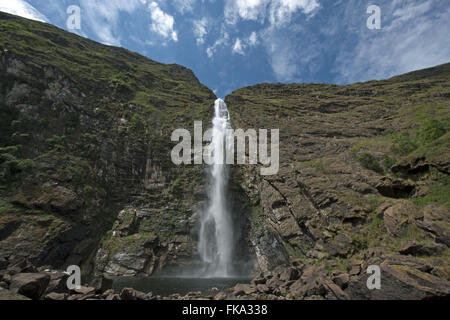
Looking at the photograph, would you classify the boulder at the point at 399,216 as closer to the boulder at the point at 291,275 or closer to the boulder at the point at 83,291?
the boulder at the point at 291,275

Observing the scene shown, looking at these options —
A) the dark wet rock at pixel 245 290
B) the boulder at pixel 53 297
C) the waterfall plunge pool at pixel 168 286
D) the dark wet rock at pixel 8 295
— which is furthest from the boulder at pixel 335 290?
the dark wet rock at pixel 8 295

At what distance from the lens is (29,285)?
31.8 ft

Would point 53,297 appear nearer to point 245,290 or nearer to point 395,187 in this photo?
point 245,290

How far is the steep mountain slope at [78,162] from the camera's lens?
82.0ft

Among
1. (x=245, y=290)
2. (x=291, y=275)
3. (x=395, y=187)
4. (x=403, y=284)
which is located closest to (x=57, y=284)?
(x=245, y=290)

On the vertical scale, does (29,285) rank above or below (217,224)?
above

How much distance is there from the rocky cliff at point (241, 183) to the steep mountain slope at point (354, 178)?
0.12 m

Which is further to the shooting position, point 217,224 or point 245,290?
Result: point 217,224

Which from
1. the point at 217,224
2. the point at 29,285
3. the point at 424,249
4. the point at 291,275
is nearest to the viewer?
the point at 29,285

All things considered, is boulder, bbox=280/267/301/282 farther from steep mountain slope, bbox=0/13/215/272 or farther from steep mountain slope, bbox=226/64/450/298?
steep mountain slope, bbox=0/13/215/272

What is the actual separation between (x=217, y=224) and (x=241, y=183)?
7224mm

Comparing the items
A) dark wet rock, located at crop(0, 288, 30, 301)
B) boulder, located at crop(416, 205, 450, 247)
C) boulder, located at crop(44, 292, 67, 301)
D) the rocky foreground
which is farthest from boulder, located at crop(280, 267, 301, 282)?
dark wet rock, located at crop(0, 288, 30, 301)

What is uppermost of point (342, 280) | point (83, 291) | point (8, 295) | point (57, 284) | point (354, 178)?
point (354, 178)
